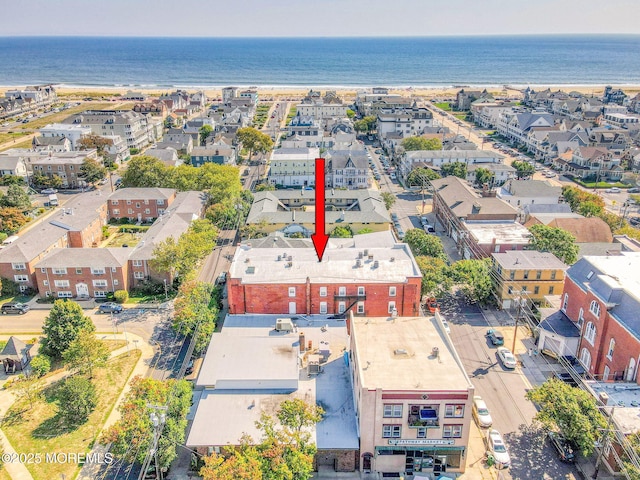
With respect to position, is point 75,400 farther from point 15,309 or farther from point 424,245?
point 424,245

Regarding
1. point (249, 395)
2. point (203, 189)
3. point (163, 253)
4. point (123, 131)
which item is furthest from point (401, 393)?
point (123, 131)

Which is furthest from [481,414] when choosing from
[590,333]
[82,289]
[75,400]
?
[82,289]

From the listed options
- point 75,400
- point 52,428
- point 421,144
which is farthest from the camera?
point 421,144

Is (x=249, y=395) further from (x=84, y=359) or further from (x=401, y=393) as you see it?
(x=84, y=359)

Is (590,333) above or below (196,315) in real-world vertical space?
above

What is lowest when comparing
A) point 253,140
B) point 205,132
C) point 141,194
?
point 141,194

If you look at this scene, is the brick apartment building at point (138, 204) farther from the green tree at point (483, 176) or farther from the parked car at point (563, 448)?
the parked car at point (563, 448)

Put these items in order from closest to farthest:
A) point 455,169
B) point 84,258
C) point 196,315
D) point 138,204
→ 1. point 196,315
2. point 84,258
3. point 138,204
4. point 455,169

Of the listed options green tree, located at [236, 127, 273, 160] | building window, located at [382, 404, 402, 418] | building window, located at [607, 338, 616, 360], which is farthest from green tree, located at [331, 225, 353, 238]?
green tree, located at [236, 127, 273, 160]
